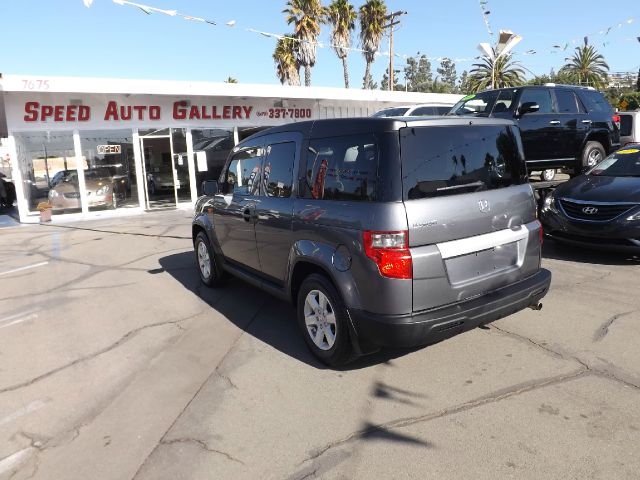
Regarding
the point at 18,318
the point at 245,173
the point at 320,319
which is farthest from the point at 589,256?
the point at 18,318

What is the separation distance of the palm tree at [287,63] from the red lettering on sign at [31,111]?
2264 centimetres

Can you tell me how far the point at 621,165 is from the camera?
24.2 ft

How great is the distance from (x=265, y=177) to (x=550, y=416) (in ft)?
10.1

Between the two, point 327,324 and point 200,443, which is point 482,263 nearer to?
point 327,324

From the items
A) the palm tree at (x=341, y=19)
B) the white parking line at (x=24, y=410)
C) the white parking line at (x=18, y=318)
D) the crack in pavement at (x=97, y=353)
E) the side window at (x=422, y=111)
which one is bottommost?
the white parking line at (x=24, y=410)

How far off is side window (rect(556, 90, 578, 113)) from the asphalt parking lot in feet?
14.1

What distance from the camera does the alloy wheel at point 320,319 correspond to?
148 inches

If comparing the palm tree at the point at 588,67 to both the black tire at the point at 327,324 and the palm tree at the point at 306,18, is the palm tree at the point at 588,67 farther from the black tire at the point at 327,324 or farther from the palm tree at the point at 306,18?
the black tire at the point at 327,324

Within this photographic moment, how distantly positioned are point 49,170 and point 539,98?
43.8 ft

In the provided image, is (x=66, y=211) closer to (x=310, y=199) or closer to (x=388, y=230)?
(x=310, y=199)

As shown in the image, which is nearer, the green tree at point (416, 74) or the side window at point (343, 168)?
the side window at point (343, 168)

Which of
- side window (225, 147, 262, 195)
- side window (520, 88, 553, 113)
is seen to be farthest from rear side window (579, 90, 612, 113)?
side window (225, 147, 262, 195)

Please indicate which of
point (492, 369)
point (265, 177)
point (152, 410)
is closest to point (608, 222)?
point (492, 369)

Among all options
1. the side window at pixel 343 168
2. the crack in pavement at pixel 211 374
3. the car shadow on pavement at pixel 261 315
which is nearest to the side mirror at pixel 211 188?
the car shadow on pavement at pixel 261 315
